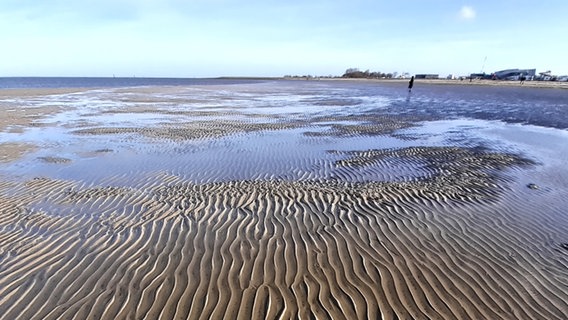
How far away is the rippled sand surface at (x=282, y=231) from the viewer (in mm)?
4512

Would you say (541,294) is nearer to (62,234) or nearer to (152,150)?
(62,234)

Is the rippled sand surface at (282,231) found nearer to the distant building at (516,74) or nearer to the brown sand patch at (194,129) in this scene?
the brown sand patch at (194,129)

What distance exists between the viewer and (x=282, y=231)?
21.1 ft

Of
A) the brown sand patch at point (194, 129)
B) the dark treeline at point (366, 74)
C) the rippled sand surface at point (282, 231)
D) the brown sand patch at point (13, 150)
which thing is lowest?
the dark treeline at point (366, 74)

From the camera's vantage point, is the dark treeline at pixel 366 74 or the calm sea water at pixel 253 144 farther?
the dark treeline at pixel 366 74

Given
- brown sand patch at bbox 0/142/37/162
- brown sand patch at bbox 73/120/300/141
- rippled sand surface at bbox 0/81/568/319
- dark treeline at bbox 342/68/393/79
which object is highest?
rippled sand surface at bbox 0/81/568/319

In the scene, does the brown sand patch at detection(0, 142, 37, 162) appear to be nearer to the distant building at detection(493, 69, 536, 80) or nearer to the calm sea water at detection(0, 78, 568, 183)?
the calm sea water at detection(0, 78, 568, 183)

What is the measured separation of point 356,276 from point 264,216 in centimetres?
256

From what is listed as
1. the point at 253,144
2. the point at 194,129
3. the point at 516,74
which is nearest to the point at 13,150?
the point at 194,129

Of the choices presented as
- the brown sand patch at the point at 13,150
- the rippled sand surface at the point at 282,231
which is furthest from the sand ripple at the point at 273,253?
the brown sand patch at the point at 13,150

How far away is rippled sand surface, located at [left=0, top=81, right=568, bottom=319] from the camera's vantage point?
4.51 m

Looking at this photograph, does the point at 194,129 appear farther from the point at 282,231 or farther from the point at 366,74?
the point at 366,74

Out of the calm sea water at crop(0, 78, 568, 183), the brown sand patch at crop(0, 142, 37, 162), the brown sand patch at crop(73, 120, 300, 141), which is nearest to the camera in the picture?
the calm sea water at crop(0, 78, 568, 183)

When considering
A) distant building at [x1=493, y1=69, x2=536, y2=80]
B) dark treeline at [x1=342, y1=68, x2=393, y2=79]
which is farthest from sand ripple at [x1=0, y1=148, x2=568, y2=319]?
dark treeline at [x1=342, y1=68, x2=393, y2=79]
